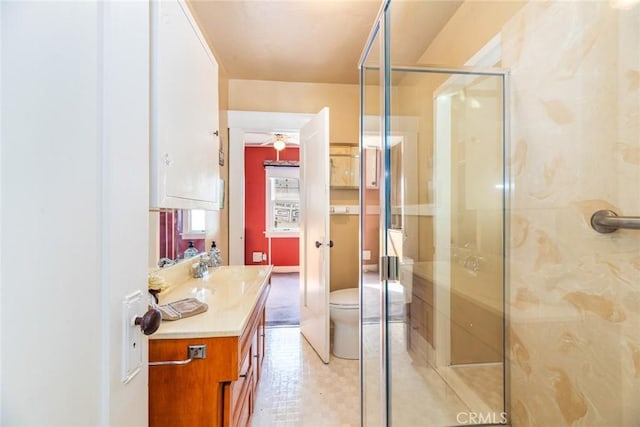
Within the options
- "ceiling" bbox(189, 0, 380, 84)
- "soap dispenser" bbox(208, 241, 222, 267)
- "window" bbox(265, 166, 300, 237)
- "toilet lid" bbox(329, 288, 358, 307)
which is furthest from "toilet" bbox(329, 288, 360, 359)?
"window" bbox(265, 166, 300, 237)

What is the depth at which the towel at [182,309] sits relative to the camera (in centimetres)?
106

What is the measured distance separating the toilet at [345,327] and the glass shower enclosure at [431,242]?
462mm

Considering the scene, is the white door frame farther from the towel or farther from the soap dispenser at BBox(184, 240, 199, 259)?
the towel

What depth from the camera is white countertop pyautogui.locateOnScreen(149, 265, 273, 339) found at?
0.98m

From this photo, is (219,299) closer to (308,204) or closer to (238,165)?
(308,204)

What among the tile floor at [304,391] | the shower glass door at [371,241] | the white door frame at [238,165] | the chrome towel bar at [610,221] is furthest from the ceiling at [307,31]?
the tile floor at [304,391]

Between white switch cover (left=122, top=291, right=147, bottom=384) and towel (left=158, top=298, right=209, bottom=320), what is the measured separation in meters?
0.42

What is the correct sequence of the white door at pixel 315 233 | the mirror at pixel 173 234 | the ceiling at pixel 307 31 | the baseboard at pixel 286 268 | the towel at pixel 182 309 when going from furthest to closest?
the baseboard at pixel 286 268 → the white door at pixel 315 233 → the ceiling at pixel 307 31 → the mirror at pixel 173 234 → the towel at pixel 182 309

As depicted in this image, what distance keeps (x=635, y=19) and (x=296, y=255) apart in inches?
188

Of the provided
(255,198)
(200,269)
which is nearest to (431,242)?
(200,269)

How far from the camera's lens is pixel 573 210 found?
1.12 m

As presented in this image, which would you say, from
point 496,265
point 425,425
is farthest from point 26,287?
point 425,425

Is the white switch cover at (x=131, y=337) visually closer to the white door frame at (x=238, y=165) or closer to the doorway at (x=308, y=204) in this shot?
the doorway at (x=308, y=204)

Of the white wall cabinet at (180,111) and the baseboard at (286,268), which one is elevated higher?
the white wall cabinet at (180,111)
